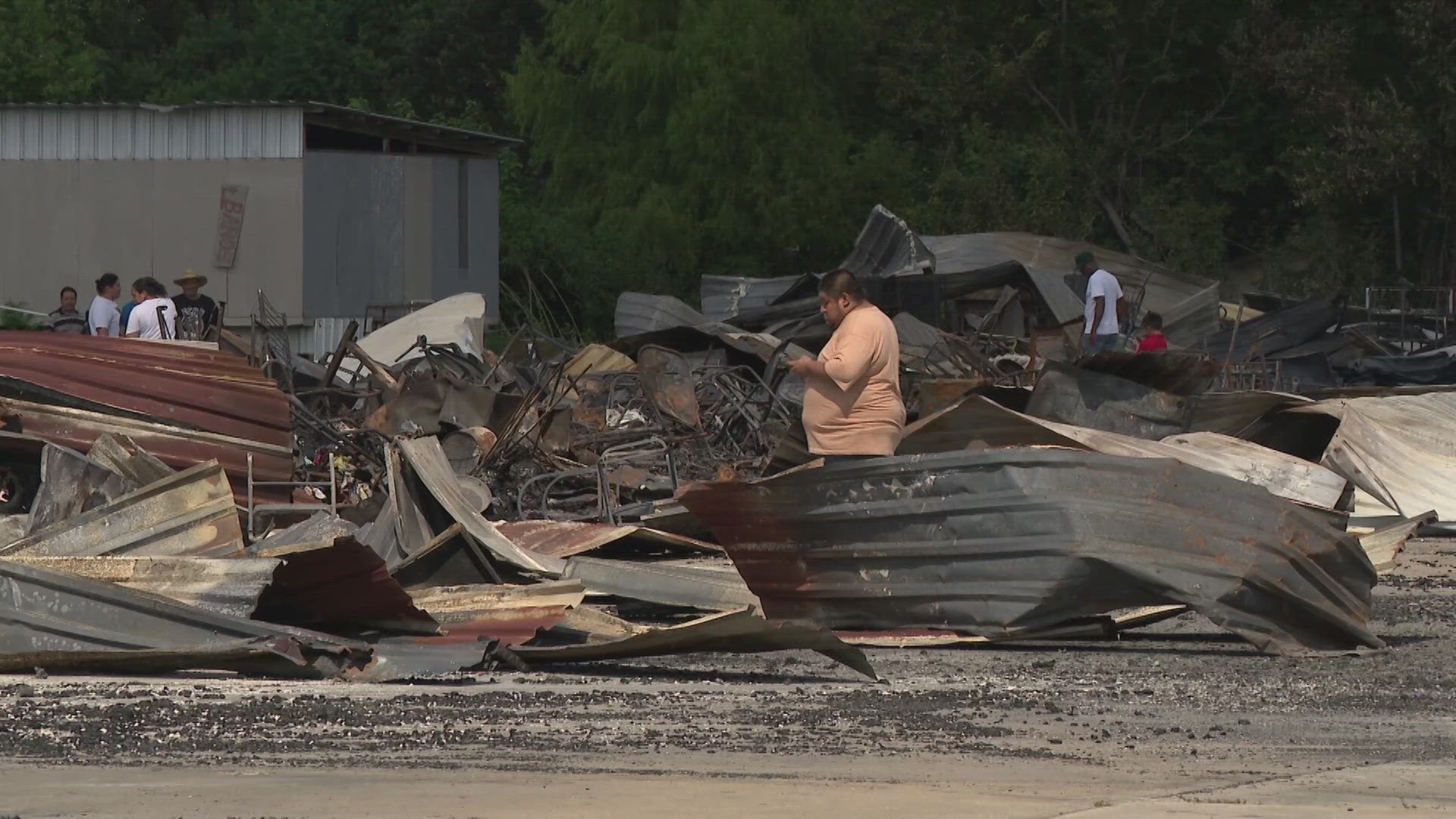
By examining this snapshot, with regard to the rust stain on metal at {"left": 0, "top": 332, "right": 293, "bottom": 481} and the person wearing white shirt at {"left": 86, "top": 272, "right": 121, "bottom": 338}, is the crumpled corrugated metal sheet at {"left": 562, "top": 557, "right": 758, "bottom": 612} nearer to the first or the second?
the rust stain on metal at {"left": 0, "top": 332, "right": 293, "bottom": 481}

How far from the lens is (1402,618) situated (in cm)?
1025

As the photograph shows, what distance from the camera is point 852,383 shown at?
9359 mm

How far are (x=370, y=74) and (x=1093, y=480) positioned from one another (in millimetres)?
39264

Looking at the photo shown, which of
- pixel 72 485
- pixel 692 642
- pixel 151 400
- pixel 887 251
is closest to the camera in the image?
pixel 692 642

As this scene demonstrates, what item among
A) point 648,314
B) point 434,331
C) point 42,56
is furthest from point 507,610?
point 42,56

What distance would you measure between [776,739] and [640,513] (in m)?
6.70

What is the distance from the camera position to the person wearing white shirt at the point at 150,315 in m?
15.0

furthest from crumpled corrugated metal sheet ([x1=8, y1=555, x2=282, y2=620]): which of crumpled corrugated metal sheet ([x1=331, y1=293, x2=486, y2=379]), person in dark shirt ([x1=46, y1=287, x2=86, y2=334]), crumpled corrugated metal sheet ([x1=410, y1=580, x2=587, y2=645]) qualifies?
crumpled corrugated metal sheet ([x1=331, y1=293, x2=486, y2=379])

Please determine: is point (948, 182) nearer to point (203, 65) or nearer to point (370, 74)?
point (370, 74)

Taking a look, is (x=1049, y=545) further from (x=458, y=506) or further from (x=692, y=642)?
(x=458, y=506)

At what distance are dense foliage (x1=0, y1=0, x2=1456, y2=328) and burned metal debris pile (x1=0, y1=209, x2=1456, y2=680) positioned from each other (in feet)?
61.6

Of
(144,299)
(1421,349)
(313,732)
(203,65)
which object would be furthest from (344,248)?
(203,65)

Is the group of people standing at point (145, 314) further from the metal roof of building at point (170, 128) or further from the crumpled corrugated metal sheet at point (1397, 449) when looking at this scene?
the crumpled corrugated metal sheet at point (1397, 449)

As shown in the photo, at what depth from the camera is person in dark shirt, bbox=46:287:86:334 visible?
17.7 meters
